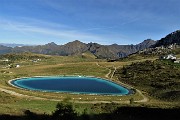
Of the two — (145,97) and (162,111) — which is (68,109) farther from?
(145,97)

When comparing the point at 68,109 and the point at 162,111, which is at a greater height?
the point at 68,109

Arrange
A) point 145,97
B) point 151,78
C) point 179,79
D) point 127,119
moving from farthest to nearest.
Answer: point 151,78 < point 179,79 < point 145,97 < point 127,119

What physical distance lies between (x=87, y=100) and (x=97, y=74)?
100621 millimetres

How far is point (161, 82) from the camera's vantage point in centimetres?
14000

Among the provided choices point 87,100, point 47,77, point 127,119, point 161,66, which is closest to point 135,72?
point 161,66

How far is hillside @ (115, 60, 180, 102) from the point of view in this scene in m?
114

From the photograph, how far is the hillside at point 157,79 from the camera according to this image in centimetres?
11376

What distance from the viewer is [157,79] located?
Result: 148m

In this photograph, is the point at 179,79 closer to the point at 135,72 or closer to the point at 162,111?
the point at 135,72

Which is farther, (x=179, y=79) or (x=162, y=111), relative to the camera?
(x=179, y=79)

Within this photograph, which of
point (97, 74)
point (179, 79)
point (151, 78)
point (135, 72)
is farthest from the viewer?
point (97, 74)

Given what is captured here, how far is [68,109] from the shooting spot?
41.4 metres

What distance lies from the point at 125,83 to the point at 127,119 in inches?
4053

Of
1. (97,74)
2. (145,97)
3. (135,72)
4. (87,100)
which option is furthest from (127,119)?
(97,74)
